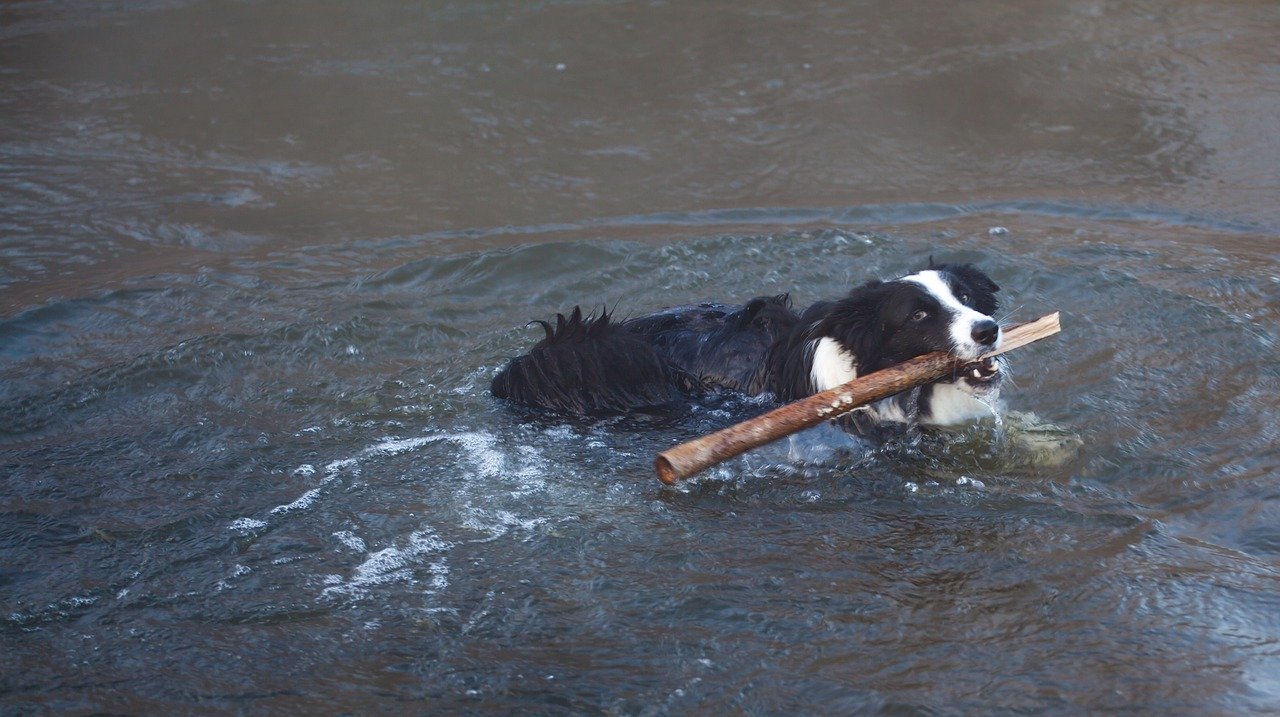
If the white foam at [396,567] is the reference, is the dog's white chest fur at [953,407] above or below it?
above

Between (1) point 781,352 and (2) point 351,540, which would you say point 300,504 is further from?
(1) point 781,352

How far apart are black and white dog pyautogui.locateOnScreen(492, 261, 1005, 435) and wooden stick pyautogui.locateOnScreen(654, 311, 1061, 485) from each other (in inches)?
4.3

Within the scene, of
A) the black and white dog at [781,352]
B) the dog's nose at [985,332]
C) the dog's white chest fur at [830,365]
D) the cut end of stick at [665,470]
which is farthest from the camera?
the dog's white chest fur at [830,365]

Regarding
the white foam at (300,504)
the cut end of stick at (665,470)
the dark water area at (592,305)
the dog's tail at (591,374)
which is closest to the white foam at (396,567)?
the dark water area at (592,305)

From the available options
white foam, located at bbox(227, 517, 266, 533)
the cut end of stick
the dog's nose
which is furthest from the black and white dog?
white foam, located at bbox(227, 517, 266, 533)

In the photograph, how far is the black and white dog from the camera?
16.0 ft

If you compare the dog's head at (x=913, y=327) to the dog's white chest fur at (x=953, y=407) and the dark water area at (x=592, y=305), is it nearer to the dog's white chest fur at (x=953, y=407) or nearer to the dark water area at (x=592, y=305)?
the dog's white chest fur at (x=953, y=407)

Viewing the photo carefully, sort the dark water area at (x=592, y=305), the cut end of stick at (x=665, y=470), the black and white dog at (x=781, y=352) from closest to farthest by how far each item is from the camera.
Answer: the dark water area at (x=592, y=305) < the cut end of stick at (x=665, y=470) < the black and white dog at (x=781, y=352)

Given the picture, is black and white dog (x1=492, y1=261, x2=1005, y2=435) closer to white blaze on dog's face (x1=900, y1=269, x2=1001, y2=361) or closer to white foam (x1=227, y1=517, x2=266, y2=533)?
white blaze on dog's face (x1=900, y1=269, x2=1001, y2=361)

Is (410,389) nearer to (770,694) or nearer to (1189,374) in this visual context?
(770,694)

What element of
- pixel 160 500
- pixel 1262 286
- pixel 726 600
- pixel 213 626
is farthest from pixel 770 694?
pixel 1262 286

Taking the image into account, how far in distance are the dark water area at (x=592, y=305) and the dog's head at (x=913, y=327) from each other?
41 centimetres

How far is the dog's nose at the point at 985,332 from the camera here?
464cm

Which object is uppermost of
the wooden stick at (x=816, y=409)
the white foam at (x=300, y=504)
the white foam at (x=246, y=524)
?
the wooden stick at (x=816, y=409)
